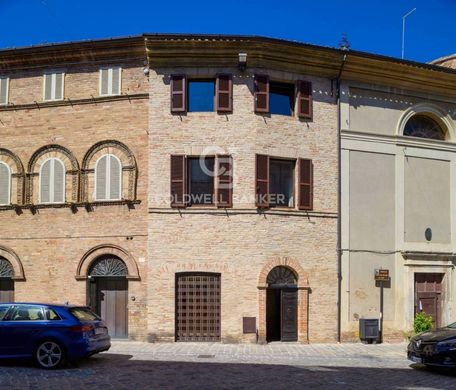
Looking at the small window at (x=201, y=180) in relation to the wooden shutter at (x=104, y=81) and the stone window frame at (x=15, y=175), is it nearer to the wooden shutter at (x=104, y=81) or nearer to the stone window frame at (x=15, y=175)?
the wooden shutter at (x=104, y=81)

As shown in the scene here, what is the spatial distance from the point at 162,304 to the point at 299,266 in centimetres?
440

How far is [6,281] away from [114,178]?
Result: 5100 millimetres

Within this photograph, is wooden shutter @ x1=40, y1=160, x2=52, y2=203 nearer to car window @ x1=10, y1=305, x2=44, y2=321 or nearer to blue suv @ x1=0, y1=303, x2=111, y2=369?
car window @ x1=10, y1=305, x2=44, y2=321

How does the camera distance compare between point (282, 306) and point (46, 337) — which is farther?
point (282, 306)

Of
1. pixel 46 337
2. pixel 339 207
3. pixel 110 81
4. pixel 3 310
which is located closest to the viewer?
pixel 46 337

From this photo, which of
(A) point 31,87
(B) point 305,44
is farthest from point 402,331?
(A) point 31,87

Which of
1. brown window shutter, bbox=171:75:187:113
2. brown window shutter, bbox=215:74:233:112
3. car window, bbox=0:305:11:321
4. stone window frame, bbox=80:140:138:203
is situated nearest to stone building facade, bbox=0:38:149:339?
stone window frame, bbox=80:140:138:203

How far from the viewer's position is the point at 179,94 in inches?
721

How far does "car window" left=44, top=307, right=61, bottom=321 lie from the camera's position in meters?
13.0

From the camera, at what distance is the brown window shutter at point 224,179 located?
18125 millimetres

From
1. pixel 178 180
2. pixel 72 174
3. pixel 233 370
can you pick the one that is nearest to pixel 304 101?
pixel 178 180

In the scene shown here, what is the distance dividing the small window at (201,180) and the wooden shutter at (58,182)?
4.29 m

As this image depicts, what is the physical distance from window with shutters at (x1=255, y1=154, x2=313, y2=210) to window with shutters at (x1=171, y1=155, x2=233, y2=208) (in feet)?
3.26

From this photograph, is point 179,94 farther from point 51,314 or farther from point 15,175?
point 51,314
